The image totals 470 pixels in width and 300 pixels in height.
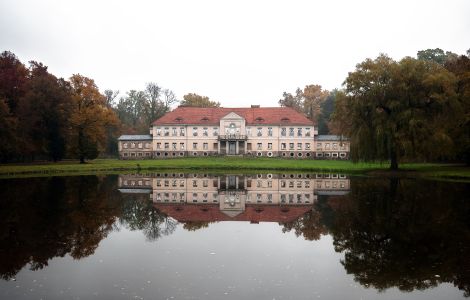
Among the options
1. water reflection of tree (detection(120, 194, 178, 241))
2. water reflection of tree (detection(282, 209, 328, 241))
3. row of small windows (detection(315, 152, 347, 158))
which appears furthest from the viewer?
row of small windows (detection(315, 152, 347, 158))

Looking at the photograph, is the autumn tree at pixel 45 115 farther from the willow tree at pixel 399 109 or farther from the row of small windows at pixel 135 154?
the willow tree at pixel 399 109

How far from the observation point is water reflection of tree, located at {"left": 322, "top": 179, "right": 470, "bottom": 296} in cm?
939

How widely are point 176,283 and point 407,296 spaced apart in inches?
182

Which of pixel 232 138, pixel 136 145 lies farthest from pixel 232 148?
pixel 136 145

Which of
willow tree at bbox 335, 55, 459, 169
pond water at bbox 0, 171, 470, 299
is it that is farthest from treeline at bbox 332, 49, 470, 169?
pond water at bbox 0, 171, 470, 299

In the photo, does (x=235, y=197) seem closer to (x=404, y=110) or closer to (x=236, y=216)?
(x=236, y=216)

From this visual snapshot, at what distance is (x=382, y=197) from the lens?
21.2 meters

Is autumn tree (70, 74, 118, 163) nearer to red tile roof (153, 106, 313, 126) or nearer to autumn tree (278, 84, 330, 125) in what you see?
red tile roof (153, 106, 313, 126)

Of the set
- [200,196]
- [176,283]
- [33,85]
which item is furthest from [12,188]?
[33,85]

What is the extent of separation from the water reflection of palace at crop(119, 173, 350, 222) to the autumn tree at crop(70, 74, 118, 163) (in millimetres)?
24218

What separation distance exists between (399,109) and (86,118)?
118 ft

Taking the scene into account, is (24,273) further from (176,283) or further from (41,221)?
(41,221)

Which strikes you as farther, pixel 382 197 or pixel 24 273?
pixel 382 197

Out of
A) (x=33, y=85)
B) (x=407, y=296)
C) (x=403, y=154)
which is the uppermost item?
(x=33, y=85)
